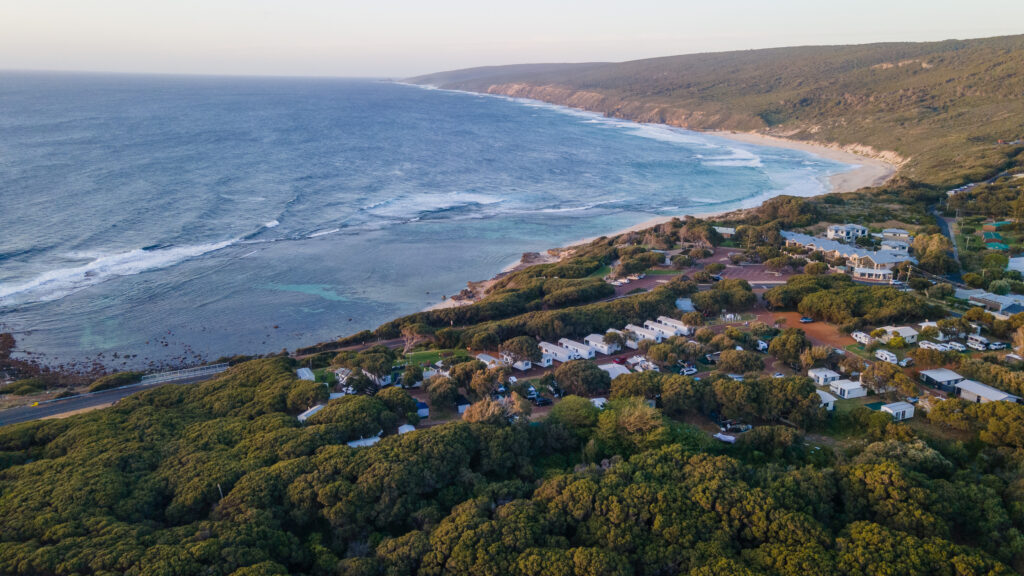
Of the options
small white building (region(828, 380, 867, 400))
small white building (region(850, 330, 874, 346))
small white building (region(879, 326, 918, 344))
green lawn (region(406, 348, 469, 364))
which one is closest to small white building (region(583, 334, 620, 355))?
green lawn (region(406, 348, 469, 364))

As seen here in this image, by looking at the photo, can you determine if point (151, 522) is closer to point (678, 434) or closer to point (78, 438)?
point (78, 438)

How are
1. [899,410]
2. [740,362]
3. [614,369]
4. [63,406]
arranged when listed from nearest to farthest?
[899,410] → [740,362] → [63,406] → [614,369]

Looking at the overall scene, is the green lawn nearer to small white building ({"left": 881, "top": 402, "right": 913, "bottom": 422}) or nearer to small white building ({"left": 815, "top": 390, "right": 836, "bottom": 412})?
small white building ({"left": 815, "top": 390, "right": 836, "bottom": 412})

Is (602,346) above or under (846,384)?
under

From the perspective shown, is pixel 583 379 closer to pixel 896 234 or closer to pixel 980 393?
pixel 980 393

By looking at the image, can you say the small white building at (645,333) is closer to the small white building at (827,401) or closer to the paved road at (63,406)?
the small white building at (827,401)

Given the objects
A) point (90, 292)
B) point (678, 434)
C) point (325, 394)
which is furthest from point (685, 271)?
point (90, 292)

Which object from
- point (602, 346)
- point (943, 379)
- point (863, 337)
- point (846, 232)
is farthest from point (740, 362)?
point (846, 232)
